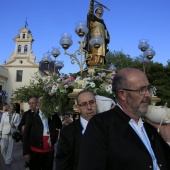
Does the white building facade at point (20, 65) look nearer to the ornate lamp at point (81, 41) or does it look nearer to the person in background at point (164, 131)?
the ornate lamp at point (81, 41)

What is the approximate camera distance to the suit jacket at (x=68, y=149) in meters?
2.63

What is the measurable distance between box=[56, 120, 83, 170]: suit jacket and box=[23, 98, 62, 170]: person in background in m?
2.14

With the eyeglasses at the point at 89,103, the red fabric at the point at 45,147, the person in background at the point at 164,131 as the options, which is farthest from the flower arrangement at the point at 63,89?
the person in background at the point at 164,131

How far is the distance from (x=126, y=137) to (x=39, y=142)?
3358 mm

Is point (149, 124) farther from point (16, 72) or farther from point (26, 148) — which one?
point (16, 72)

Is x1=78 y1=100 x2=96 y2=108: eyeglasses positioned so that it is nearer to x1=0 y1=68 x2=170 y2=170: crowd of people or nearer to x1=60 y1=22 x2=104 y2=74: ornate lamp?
x1=0 y1=68 x2=170 y2=170: crowd of people

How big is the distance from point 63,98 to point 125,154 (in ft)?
12.4

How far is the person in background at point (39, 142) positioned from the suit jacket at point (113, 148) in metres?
3.24

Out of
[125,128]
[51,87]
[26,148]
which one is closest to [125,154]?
[125,128]

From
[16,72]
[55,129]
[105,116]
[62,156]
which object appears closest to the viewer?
[105,116]

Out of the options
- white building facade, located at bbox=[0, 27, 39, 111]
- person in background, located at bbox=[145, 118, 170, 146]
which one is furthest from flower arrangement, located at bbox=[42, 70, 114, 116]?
white building facade, located at bbox=[0, 27, 39, 111]

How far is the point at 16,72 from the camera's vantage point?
160ft

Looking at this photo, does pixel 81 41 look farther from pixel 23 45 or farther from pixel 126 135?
pixel 23 45

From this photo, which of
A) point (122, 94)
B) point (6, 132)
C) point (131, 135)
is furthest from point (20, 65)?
point (131, 135)
